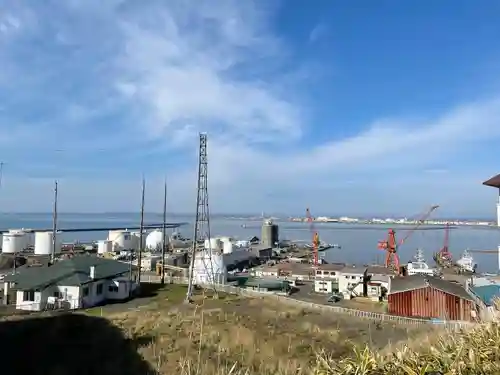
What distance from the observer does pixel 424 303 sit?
17.5m

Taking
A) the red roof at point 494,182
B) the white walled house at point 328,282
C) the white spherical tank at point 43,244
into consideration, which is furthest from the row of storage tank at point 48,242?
the red roof at point 494,182

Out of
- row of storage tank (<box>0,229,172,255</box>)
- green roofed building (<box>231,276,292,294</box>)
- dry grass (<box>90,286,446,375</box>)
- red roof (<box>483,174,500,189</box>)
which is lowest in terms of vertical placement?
green roofed building (<box>231,276,292,294</box>)

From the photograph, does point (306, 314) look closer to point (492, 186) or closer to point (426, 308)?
point (426, 308)

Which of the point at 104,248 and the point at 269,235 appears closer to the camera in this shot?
the point at 104,248

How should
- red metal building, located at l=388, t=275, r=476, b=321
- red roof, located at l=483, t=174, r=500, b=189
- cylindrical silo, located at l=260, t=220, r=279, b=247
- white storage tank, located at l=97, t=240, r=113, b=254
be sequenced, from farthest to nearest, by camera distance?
cylindrical silo, located at l=260, t=220, r=279, b=247, white storage tank, located at l=97, t=240, r=113, b=254, red metal building, located at l=388, t=275, r=476, b=321, red roof, located at l=483, t=174, r=500, b=189

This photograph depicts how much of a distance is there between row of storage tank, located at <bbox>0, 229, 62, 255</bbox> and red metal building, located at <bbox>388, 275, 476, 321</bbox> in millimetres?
27335

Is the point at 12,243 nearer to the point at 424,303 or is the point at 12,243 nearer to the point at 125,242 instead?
the point at 125,242

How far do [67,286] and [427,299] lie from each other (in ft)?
48.1

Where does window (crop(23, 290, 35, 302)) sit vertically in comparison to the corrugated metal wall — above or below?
above

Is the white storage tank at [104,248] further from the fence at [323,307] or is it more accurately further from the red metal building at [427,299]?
the red metal building at [427,299]

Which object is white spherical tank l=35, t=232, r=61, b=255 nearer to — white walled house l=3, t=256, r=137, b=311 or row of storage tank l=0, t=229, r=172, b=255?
row of storage tank l=0, t=229, r=172, b=255

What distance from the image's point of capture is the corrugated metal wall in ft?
55.5

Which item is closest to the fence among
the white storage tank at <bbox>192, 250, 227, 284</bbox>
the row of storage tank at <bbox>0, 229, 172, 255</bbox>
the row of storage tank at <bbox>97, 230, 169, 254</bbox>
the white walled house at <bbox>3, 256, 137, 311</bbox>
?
the white storage tank at <bbox>192, 250, 227, 284</bbox>

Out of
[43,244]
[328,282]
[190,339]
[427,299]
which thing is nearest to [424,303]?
[427,299]
